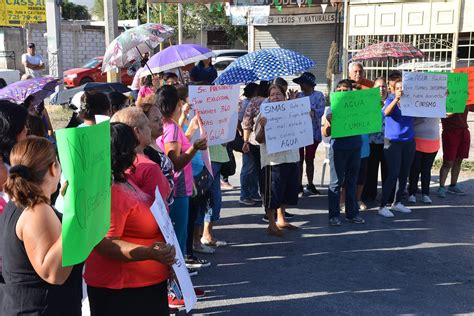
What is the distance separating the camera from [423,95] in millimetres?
6844

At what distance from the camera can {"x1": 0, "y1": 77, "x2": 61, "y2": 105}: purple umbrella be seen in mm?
5242

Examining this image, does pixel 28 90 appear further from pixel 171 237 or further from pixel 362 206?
pixel 362 206

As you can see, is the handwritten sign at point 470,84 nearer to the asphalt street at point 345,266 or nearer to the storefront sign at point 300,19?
the asphalt street at point 345,266

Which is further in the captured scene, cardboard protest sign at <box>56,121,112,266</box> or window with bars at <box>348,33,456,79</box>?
window with bars at <box>348,33,456,79</box>

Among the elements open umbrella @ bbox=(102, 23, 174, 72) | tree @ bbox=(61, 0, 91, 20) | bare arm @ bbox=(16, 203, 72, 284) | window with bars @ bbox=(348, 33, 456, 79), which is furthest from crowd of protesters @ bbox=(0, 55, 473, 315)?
tree @ bbox=(61, 0, 91, 20)

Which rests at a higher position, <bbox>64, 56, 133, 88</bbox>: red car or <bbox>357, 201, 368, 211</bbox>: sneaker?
<bbox>64, 56, 133, 88</bbox>: red car

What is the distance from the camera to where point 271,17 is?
2258 centimetres

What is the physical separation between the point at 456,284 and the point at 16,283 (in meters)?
3.92

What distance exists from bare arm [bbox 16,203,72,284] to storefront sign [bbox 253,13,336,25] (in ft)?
69.3

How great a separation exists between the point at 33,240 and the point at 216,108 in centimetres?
315

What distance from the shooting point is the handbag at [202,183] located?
508 centimetres

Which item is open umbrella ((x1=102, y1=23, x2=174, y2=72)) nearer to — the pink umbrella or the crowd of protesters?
the crowd of protesters

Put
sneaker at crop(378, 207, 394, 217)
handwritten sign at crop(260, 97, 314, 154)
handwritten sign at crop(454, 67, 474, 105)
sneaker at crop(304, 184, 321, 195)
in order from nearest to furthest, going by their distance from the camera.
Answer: handwritten sign at crop(260, 97, 314, 154), sneaker at crop(378, 207, 394, 217), handwritten sign at crop(454, 67, 474, 105), sneaker at crop(304, 184, 321, 195)

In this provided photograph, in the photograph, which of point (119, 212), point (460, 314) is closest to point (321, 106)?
point (460, 314)
